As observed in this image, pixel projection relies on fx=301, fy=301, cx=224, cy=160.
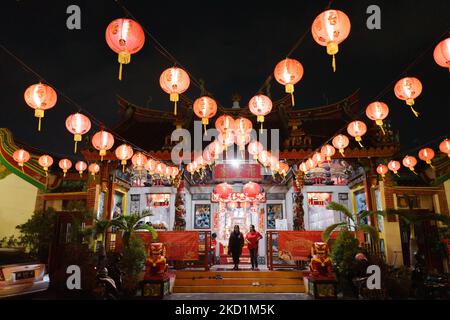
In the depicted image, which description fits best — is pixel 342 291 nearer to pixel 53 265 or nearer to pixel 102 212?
pixel 53 265

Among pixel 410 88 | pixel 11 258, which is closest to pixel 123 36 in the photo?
pixel 11 258

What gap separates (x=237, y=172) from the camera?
1499 centimetres

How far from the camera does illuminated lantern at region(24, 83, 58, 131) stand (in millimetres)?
6000

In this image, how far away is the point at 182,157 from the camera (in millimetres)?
12055

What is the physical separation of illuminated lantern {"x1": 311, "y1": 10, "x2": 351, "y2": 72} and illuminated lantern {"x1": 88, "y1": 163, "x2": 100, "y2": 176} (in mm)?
9721

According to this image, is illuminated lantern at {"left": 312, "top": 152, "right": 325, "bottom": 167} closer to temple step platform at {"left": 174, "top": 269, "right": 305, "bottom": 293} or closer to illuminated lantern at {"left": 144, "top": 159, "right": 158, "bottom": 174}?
temple step platform at {"left": 174, "top": 269, "right": 305, "bottom": 293}

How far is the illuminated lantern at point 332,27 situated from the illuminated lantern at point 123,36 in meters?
3.02

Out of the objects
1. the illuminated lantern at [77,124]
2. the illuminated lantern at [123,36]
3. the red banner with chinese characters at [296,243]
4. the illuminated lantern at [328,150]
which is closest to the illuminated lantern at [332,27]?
the illuminated lantern at [123,36]

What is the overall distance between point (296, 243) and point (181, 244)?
3.65 metres

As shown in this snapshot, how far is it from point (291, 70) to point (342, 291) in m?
5.76

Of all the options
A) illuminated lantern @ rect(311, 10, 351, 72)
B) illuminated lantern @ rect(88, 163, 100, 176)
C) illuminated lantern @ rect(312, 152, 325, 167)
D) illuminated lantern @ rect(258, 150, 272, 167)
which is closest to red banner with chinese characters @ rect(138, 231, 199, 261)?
illuminated lantern @ rect(258, 150, 272, 167)
